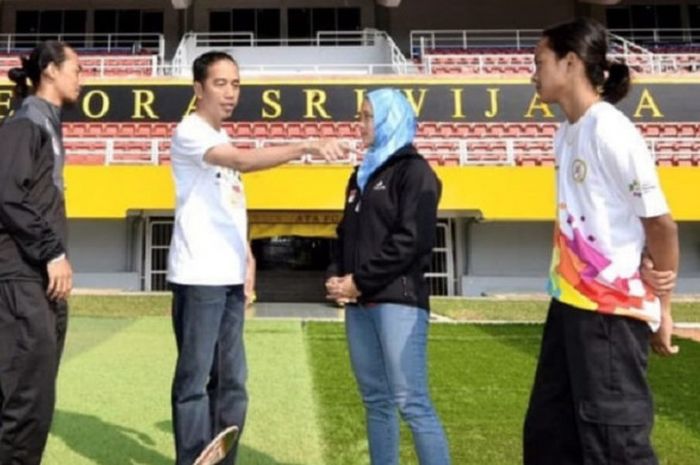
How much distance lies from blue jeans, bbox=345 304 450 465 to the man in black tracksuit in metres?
1.18

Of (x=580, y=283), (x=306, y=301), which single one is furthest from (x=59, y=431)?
(x=306, y=301)

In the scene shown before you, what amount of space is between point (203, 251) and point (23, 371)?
0.79 metres

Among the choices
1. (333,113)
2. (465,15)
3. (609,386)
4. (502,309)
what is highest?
(465,15)

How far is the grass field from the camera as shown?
333cm

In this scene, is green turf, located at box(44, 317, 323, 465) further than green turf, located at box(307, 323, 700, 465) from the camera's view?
No

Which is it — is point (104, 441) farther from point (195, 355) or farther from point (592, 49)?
point (592, 49)

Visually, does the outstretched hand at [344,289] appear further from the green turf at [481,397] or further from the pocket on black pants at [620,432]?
the green turf at [481,397]

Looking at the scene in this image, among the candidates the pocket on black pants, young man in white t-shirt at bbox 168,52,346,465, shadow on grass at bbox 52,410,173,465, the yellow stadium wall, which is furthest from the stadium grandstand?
the pocket on black pants

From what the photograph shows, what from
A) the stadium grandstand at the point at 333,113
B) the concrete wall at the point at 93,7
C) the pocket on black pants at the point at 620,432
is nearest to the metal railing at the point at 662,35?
the stadium grandstand at the point at 333,113

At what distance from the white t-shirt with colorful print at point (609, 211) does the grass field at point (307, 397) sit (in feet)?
5.69

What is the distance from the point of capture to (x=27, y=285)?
227 cm

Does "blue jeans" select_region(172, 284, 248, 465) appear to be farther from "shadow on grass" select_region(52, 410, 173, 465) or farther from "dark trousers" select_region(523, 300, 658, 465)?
"dark trousers" select_region(523, 300, 658, 465)

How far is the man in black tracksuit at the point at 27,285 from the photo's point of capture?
7.27 feet

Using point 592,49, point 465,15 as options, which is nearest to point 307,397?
point 592,49
